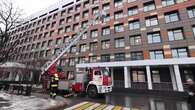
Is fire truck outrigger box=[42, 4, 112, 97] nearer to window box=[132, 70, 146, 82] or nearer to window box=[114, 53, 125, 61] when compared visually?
window box=[132, 70, 146, 82]

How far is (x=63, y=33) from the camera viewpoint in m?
38.4

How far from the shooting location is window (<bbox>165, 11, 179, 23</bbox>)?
23.1 meters

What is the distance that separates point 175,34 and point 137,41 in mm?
5976

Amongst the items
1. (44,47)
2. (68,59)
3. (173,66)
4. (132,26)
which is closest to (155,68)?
(173,66)

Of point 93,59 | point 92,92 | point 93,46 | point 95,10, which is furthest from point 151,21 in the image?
point 92,92

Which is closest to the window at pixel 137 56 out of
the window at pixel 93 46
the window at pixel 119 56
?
the window at pixel 119 56

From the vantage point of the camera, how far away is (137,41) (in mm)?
25500

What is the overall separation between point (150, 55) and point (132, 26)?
6673 mm

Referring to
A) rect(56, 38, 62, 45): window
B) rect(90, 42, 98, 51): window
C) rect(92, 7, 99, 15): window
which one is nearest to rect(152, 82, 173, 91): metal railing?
rect(90, 42, 98, 51): window

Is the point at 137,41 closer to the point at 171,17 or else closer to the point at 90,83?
the point at 171,17

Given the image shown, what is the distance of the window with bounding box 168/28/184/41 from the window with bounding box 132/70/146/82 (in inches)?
278

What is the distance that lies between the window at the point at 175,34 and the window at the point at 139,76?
707 centimetres

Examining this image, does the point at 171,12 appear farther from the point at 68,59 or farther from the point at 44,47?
the point at 44,47

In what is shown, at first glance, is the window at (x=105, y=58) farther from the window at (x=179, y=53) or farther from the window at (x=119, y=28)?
the window at (x=179, y=53)
